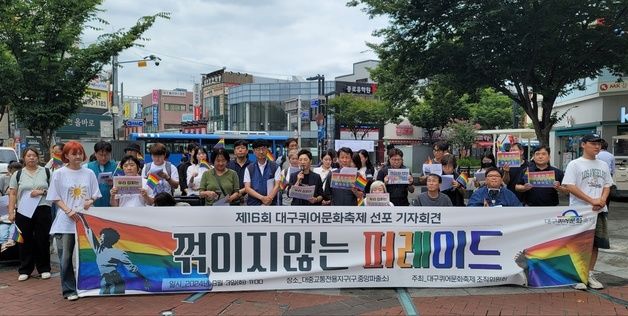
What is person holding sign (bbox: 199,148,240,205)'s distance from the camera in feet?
20.5

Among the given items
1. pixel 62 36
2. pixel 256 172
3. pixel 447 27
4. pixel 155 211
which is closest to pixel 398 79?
pixel 447 27

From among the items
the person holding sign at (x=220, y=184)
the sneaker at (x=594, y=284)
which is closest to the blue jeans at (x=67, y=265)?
the person holding sign at (x=220, y=184)

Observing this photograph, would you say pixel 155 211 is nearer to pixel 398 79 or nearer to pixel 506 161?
pixel 506 161

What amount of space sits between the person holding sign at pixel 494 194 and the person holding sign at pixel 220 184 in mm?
3037

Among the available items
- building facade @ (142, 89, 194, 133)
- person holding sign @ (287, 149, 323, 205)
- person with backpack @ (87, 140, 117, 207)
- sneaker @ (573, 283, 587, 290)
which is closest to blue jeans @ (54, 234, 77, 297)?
person with backpack @ (87, 140, 117, 207)

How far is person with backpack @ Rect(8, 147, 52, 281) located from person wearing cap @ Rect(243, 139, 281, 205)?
252 centimetres

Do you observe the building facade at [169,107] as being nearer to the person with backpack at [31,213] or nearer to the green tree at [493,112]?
the green tree at [493,112]

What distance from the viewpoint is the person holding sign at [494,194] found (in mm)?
5898

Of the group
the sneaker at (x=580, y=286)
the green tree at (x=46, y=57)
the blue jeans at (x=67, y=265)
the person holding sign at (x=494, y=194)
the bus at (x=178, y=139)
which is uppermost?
the green tree at (x=46, y=57)

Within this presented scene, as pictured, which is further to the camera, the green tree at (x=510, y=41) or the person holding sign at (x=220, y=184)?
the green tree at (x=510, y=41)

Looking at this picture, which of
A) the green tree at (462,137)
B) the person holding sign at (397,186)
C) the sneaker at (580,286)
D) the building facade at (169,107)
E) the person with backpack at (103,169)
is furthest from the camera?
the building facade at (169,107)

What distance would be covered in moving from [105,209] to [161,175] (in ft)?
3.93

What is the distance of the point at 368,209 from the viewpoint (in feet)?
18.2

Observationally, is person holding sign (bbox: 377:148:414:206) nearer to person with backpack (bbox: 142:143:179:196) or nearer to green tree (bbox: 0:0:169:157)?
person with backpack (bbox: 142:143:179:196)
